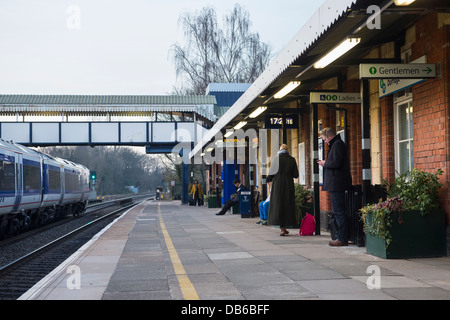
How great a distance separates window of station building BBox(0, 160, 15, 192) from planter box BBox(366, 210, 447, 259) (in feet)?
34.8

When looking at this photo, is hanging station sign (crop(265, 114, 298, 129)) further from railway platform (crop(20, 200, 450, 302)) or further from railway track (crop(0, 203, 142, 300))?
railway track (crop(0, 203, 142, 300))

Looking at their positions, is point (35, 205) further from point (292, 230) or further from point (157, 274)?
point (157, 274)

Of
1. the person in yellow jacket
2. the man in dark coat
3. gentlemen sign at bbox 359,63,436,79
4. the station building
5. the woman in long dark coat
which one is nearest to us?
the station building

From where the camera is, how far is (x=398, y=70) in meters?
8.00

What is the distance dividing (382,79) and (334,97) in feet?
6.15

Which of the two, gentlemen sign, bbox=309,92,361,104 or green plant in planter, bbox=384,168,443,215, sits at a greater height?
gentlemen sign, bbox=309,92,361,104

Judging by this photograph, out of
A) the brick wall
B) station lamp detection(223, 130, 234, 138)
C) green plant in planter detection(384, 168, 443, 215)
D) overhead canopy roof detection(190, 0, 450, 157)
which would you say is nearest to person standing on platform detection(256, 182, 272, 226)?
overhead canopy roof detection(190, 0, 450, 157)

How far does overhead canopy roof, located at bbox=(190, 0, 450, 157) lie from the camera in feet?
22.0

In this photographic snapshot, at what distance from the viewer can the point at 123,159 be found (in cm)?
12681

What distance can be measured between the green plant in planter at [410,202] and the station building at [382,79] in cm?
16

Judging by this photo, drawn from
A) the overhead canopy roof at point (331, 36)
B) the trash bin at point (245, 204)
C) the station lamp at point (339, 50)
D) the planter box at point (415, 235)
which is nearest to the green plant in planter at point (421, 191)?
the planter box at point (415, 235)

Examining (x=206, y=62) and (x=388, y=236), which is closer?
(x=388, y=236)

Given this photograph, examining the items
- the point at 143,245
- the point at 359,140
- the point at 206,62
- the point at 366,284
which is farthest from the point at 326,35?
the point at 206,62

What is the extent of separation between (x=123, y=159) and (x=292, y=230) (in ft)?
381
